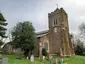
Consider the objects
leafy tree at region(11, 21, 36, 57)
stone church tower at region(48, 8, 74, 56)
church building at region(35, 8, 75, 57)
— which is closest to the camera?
leafy tree at region(11, 21, 36, 57)

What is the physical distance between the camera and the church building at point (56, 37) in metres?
46.2

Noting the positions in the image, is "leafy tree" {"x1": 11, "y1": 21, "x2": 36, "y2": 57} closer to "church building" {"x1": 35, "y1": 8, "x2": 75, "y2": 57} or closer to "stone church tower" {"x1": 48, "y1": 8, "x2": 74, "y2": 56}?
"church building" {"x1": 35, "y1": 8, "x2": 75, "y2": 57}

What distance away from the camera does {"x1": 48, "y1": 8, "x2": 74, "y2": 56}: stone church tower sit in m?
46.6

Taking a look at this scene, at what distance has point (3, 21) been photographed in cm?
3709

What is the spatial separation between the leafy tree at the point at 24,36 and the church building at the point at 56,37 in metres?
7.13

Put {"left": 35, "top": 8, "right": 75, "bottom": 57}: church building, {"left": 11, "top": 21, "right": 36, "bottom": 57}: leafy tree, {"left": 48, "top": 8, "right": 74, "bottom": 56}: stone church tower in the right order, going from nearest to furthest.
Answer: {"left": 11, "top": 21, "right": 36, "bottom": 57}: leafy tree → {"left": 35, "top": 8, "right": 75, "bottom": 57}: church building → {"left": 48, "top": 8, "right": 74, "bottom": 56}: stone church tower

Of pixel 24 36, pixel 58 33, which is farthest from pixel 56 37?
pixel 24 36

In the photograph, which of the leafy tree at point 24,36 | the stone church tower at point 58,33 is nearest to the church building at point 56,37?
the stone church tower at point 58,33

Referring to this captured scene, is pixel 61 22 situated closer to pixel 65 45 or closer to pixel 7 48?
pixel 65 45

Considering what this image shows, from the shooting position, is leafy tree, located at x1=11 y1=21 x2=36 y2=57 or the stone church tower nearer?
leafy tree, located at x1=11 y1=21 x2=36 y2=57

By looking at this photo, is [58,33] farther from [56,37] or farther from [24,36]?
[24,36]

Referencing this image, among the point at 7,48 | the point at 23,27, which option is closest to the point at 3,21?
the point at 23,27

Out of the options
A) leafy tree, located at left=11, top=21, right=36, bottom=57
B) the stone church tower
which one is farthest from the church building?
leafy tree, located at left=11, top=21, right=36, bottom=57

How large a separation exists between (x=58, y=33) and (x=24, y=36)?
14.5 metres
